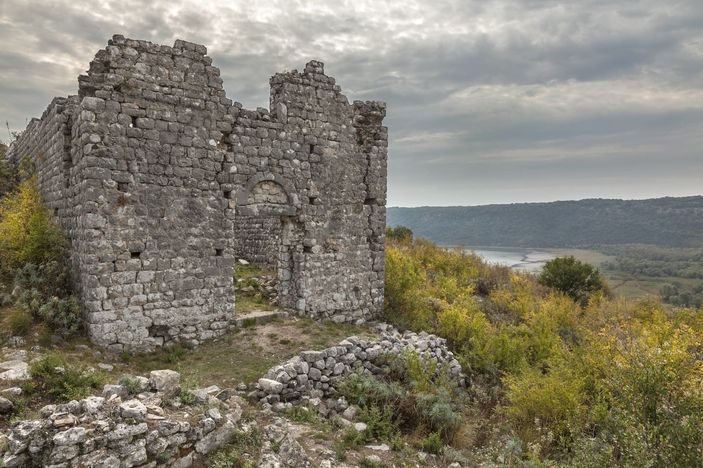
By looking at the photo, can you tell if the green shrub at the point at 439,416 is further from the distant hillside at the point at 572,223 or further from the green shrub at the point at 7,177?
the distant hillside at the point at 572,223

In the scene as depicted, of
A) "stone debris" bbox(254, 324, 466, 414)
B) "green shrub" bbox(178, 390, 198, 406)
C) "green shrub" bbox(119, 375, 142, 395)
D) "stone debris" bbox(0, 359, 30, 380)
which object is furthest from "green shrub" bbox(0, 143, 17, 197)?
"green shrub" bbox(178, 390, 198, 406)

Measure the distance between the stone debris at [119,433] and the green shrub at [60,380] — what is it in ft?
2.74

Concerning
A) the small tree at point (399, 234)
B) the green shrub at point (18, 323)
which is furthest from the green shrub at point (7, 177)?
the small tree at point (399, 234)

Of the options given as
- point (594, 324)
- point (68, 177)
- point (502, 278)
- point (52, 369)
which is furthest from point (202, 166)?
point (502, 278)

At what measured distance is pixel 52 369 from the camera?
596 centimetres

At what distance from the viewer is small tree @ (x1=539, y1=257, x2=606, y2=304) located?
21906mm

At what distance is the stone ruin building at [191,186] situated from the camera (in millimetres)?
8242

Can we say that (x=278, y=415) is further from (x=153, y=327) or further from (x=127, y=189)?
(x=127, y=189)

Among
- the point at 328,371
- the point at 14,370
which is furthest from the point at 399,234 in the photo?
the point at 14,370

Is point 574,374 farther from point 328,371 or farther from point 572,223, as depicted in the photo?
point 572,223

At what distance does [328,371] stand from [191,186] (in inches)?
173

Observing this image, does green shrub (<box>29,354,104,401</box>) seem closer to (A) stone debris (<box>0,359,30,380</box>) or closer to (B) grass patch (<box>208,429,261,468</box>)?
(A) stone debris (<box>0,359,30,380</box>)

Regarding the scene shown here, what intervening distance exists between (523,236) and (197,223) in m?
90.2

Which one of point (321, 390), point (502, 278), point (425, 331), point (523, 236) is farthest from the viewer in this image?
point (523, 236)
